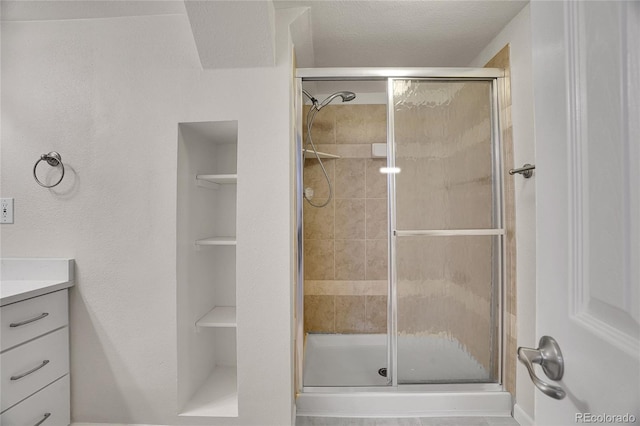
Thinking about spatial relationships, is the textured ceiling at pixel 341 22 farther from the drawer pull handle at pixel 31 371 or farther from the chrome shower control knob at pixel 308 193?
the drawer pull handle at pixel 31 371

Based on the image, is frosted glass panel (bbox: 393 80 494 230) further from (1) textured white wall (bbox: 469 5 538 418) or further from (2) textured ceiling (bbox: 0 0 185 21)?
(2) textured ceiling (bbox: 0 0 185 21)

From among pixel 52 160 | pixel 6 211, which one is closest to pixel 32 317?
pixel 6 211

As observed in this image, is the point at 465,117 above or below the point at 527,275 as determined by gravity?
above

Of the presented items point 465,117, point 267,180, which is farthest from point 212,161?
point 465,117

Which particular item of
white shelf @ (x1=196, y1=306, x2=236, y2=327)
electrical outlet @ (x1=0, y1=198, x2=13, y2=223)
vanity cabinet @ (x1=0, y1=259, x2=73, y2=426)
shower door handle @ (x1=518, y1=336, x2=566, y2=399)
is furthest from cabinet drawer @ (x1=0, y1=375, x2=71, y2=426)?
shower door handle @ (x1=518, y1=336, x2=566, y2=399)

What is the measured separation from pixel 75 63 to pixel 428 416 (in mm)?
2870

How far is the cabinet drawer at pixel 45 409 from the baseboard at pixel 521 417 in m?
2.51

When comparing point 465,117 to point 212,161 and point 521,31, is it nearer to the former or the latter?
point 521,31

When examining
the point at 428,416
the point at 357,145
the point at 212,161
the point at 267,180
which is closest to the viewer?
the point at 267,180

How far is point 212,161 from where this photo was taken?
6.98 feet

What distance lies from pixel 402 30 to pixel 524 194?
1231 millimetres

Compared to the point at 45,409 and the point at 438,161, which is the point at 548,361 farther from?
the point at 45,409

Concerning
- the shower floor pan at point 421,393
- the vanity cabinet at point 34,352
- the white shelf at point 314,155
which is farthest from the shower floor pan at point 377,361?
the white shelf at point 314,155

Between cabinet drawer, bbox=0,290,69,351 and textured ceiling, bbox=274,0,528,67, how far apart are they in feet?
6.33
